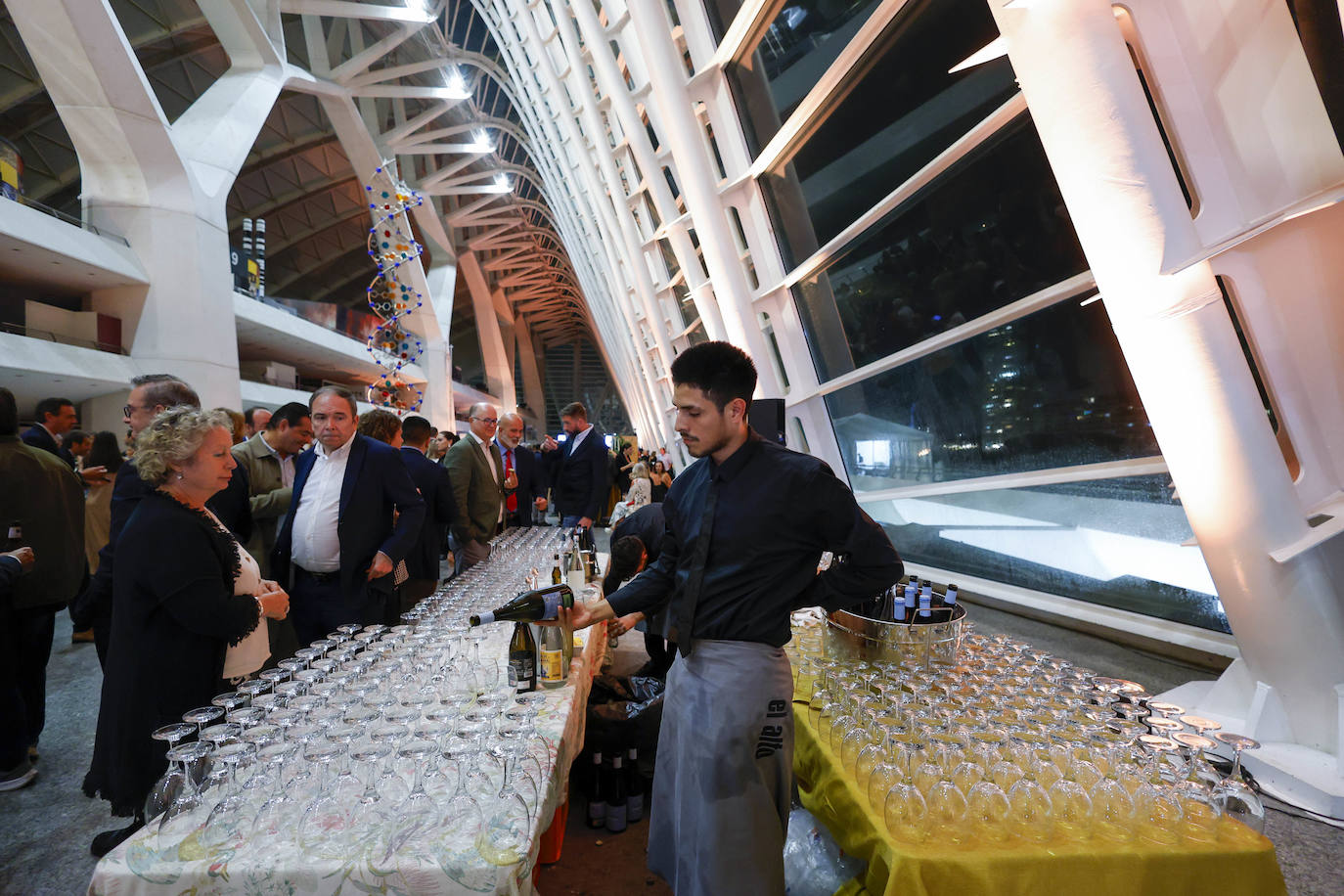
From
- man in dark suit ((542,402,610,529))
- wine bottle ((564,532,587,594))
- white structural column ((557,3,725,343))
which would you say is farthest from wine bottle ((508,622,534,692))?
white structural column ((557,3,725,343))

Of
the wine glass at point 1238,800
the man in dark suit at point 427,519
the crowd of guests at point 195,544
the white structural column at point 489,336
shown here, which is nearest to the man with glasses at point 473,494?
the crowd of guests at point 195,544

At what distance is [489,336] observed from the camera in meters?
34.6

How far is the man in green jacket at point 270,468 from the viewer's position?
411 cm

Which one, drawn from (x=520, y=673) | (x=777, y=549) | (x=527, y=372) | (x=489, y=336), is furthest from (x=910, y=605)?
(x=527, y=372)

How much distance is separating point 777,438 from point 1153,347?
2.05 m

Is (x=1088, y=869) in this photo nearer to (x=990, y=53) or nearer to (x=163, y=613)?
(x=163, y=613)

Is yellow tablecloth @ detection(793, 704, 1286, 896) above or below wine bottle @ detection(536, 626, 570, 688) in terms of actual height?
below

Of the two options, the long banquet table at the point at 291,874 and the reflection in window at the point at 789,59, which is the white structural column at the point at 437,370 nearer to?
the reflection in window at the point at 789,59

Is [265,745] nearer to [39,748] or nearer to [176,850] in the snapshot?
[176,850]

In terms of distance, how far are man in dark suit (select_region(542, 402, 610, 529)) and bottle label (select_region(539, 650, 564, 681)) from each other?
4.77 metres

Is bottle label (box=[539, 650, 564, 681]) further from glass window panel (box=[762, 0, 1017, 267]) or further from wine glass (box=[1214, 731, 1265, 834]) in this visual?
glass window panel (box=[762, 0, 1017, 267])

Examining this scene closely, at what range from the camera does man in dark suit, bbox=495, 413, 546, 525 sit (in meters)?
7.19

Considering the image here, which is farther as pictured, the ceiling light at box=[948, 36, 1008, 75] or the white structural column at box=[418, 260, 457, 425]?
the white structural column at box=[418, 260, 457, 425]

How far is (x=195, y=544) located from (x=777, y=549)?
72.2 inches
